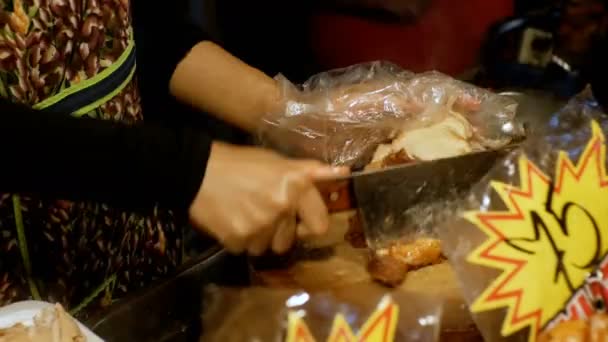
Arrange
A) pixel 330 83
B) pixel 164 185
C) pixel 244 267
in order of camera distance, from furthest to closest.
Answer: pixel 330 83 < pixel 244 267 < pixel 164 185

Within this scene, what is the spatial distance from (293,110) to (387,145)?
0.52 ft

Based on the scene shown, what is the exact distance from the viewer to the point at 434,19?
7.93ft

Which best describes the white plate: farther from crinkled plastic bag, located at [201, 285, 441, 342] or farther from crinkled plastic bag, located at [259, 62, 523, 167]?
crinkled plastic bag, located at [259, 62, 523, 167]

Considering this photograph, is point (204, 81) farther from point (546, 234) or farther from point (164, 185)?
point (546, 234)

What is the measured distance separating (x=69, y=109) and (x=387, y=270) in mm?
434

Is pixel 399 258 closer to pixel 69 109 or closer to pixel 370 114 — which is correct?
pixel 370 114

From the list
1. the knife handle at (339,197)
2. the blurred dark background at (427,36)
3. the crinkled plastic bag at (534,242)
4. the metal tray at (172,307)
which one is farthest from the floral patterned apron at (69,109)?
the blurred dark background at (427,36)

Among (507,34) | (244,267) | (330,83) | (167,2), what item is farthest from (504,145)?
(507,34)

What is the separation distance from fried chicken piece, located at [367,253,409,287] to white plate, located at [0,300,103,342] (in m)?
0.35

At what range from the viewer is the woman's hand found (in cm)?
76

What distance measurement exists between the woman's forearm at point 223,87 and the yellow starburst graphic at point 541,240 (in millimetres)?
488

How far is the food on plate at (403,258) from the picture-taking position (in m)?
0.96

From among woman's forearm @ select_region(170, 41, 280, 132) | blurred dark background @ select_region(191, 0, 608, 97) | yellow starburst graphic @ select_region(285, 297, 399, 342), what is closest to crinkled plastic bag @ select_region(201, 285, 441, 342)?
yellow starburst graphic @ select_region(285, 297, 399, 342)

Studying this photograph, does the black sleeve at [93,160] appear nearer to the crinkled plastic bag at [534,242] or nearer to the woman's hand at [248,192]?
the woman's hand at [248,192]
